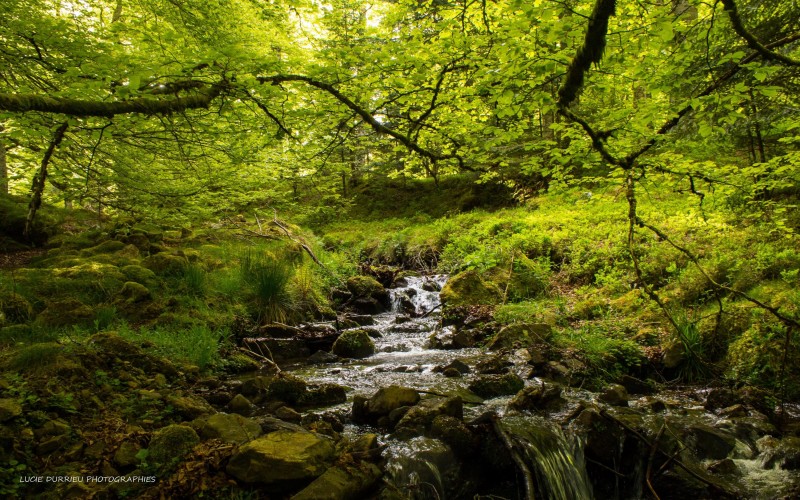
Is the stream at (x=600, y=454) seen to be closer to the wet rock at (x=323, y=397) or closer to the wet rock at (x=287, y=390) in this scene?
the wet rock at (x=323, y=397)

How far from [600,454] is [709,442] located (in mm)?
1054

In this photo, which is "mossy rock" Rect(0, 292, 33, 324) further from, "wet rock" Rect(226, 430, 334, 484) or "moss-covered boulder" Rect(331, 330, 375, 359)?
"wet rock" Rect(226, 430, 334, 484)

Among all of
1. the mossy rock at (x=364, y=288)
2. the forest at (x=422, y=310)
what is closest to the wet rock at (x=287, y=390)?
the forest at (x=422, y=310)

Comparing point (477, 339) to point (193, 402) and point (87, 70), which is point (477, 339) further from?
point (87, 70)

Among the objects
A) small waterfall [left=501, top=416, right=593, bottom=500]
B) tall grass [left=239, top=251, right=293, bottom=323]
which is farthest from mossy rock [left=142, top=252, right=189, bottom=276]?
small waterfall [left=501, top=416, right=593, bottom=500]

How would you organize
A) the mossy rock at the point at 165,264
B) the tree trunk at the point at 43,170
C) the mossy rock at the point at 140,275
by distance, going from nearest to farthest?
1. the tree trunk at the point at 43,170
2. the mossy rock at the point at 140,275
3. the mossy rock at the point at 165,264

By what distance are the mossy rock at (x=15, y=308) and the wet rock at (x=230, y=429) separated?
3627 millimetres

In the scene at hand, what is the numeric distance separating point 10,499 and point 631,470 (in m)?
4.60

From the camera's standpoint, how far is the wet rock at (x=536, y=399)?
4393 mm

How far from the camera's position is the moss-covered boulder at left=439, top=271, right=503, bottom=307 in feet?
27.6

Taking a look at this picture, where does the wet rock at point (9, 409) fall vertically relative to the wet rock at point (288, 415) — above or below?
above

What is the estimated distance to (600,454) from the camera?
3.71m

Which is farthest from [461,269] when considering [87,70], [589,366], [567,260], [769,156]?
[87,70]

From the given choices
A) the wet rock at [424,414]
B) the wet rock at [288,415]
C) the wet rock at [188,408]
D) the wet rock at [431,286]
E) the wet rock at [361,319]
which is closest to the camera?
the wet rock at [188,408]
